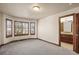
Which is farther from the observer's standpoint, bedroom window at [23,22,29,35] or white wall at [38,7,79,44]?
white wall at [38,7,79,44]

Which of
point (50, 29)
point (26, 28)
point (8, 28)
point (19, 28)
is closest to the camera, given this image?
point (8, 28)

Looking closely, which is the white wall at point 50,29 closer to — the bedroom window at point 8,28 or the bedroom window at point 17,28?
the bedroom window at point 17,28

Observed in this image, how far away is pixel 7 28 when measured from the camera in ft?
7.41

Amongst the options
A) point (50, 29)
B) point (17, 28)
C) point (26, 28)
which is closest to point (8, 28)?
point (17, 28)

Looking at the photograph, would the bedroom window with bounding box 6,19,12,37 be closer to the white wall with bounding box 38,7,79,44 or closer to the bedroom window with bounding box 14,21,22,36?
the bedroom window with bounding box 14,21,22,36

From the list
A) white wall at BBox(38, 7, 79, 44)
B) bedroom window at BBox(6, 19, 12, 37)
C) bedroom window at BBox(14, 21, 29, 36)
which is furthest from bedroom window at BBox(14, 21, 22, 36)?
white wall at BBox(38, 7, 79, 44)

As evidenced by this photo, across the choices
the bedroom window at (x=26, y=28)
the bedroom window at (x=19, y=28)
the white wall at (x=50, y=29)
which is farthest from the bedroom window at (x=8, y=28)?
the white wall at (x=50, y=29)

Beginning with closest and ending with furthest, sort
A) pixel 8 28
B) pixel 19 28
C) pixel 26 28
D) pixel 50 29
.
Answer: pixel 8 28 → pixel 19 28 → pixel 26 28 → pixel 50 29

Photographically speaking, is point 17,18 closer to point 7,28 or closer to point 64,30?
point 7,28

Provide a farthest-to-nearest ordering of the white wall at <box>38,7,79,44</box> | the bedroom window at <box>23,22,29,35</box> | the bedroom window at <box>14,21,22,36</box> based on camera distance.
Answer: the white wall at <box>38,7,79,44</box>
the bedroom window at <box>23,22,29,35</box>
the bedroom window at <box>14,21,22,36</box>

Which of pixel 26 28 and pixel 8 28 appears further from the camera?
pixel 26 28

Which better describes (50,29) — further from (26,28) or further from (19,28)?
(19,28)

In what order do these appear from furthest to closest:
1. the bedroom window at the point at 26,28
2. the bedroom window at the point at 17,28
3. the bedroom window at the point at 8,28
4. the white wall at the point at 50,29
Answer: the white wall at the point at 50,29
the bedroom window at the point at 26,28
the bedroom window at the point at 17,28
the bedroom window at the point at 8,28

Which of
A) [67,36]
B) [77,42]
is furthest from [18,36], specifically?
[67,36]
